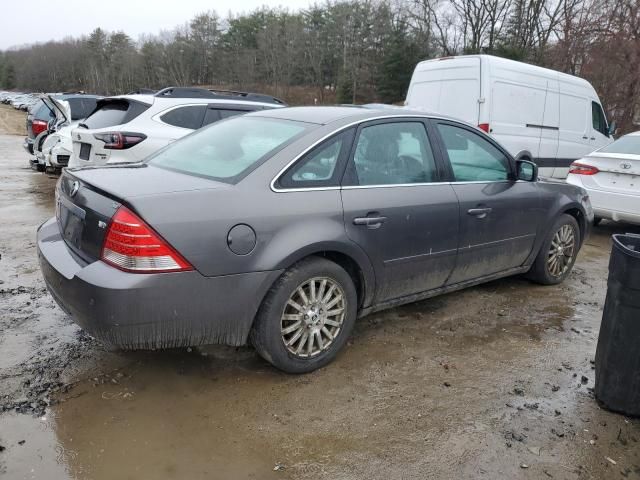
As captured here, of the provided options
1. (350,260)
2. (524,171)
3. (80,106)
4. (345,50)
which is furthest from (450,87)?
(345,50)

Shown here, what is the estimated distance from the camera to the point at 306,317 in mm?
3129

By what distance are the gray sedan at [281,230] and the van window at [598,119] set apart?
296 inches

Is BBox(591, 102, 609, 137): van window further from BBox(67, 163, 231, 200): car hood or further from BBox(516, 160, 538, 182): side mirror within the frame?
BBox(67, 163, 231, 200): car hood

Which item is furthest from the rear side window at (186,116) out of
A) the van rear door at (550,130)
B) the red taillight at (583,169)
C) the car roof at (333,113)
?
the van rear door at (550,130)

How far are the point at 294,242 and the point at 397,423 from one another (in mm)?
1141

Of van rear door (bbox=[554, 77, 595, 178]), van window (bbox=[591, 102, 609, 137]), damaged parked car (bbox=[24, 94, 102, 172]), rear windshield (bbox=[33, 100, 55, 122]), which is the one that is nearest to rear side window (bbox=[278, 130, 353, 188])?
damaged parked car (bbox=[24, 94, 102, 172])

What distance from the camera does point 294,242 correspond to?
294cm

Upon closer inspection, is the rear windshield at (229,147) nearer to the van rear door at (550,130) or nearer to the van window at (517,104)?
the van window at (517,104)

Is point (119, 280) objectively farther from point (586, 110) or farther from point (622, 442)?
point (586, 110)

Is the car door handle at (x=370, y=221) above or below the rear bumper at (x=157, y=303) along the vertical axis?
above

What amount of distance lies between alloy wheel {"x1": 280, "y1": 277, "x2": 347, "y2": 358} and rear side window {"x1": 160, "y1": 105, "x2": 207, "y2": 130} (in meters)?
4.58

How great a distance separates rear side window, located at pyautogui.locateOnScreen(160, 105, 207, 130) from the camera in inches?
272

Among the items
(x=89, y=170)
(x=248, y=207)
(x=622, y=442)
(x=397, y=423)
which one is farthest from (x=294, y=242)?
(x=622, y=442)

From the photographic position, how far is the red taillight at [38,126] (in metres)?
12.7
